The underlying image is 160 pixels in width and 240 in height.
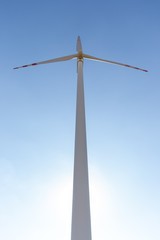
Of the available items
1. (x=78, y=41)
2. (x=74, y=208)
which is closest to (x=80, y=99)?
(x=74, y=208)

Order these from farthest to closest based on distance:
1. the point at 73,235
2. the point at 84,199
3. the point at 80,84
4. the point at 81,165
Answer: the point at 80,84 < the point at 81,165 < the point at 84,199 < the point at 73,235

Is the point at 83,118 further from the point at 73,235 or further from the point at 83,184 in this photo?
the point at 73,235

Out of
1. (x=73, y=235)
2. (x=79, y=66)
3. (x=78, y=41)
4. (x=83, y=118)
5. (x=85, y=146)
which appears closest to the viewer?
(x=73, y=235)

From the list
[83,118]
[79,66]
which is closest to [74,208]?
[83,118]

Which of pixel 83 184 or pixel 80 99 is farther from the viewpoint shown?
pixel 80 99

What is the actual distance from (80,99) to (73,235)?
7.67 metres

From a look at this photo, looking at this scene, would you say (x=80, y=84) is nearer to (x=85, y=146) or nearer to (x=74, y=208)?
(x=85, y=146)

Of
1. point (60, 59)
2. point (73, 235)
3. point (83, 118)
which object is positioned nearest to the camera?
point (73, 235)

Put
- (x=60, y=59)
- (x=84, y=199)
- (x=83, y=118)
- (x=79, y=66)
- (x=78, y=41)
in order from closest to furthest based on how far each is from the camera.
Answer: (x=84, y=199), (x=83, y=118), (x=79, y=66), (x=60, y=59), (x=78, y=41)

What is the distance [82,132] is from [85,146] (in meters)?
0.84

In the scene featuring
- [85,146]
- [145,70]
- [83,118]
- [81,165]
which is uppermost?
[145,70]

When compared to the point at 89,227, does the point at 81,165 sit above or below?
above

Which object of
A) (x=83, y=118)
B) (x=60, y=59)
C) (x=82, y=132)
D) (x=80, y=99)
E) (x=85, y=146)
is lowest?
(x=85, y=146)

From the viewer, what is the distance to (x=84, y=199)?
1018 cm
